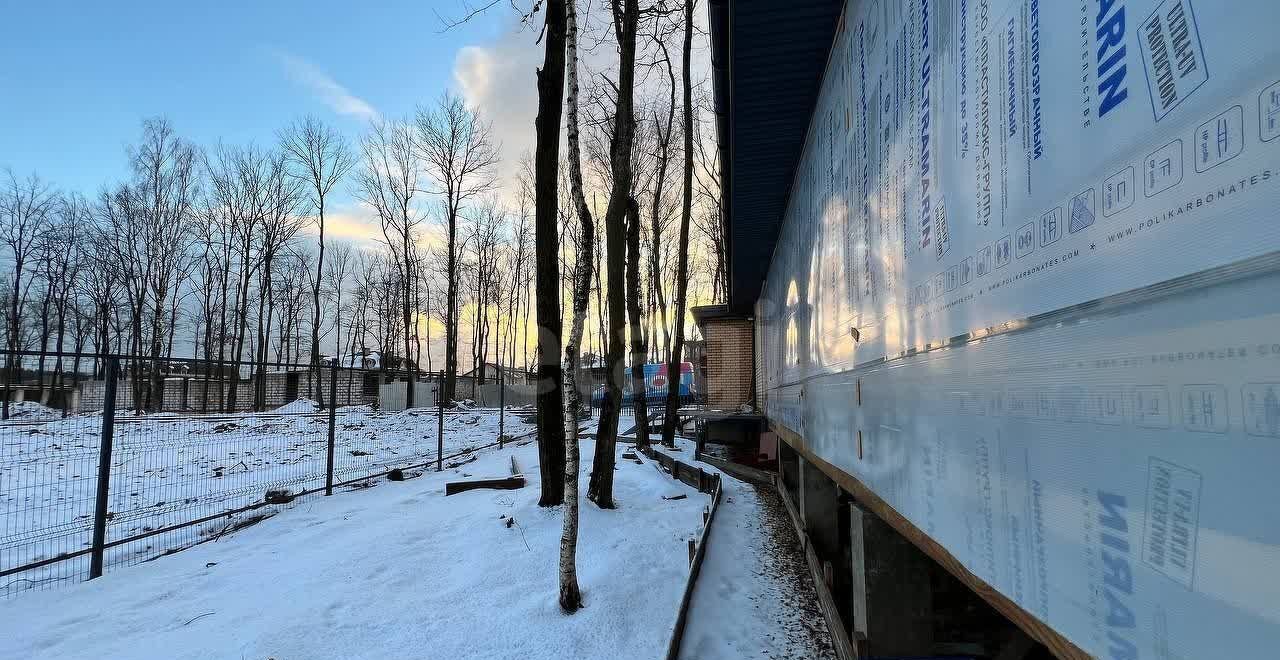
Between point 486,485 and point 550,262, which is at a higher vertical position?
point 550,262

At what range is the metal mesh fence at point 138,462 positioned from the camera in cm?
565

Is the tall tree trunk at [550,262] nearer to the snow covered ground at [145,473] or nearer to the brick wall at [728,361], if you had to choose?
the snow covered ground at [145,473]

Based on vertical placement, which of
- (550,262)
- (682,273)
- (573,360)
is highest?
(682,273)

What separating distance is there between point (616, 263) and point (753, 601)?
4645 mm

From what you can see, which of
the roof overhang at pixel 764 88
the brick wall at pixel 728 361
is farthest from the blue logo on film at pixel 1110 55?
the brick wall at pixel 728 361

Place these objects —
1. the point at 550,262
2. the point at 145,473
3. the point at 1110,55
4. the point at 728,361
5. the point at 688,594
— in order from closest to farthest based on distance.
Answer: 1. the point at 1110,55
2. the point at 688,594
3. the point at 550,262
4. the point at 145,473
5. the point at 728,361

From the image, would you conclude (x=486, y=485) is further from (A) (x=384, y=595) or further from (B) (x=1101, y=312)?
(B) (x=1101, y=312)

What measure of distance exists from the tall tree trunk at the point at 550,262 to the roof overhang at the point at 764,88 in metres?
2.05

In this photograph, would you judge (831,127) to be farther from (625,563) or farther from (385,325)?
(385,325)

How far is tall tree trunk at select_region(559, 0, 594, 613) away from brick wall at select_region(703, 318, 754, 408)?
42.5 ft

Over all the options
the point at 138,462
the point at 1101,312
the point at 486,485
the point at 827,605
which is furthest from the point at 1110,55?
the point at 138,462

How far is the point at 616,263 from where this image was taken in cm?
802

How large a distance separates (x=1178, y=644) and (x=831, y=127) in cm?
442

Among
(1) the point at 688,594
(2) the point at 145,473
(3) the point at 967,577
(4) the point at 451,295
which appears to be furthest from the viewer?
(4) the point at 451,295
